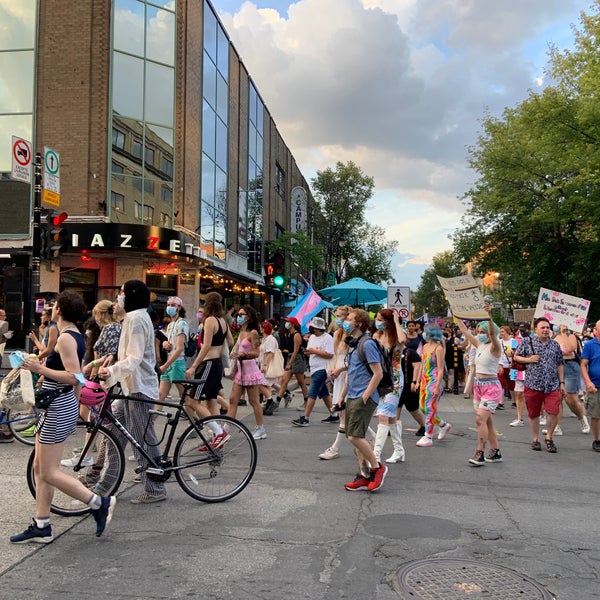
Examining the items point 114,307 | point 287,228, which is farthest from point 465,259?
point 114,307

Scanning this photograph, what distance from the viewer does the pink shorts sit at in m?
7.01

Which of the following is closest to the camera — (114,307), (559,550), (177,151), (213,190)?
(559,550)

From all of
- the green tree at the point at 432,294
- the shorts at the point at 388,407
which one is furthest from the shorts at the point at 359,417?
the green tree at the point at 432,294

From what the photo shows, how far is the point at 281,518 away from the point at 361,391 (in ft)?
5.11

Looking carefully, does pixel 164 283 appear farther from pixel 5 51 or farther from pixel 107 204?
pixel 5 51

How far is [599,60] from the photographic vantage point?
21594 mm

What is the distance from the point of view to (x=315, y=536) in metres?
4.46

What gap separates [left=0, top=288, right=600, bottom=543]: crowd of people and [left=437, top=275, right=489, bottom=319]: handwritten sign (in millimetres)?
124

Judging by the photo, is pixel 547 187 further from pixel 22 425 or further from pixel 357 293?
pixel 22 425

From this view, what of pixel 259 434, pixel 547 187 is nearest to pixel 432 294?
pixel 547 187

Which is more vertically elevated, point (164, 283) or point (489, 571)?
point (164, 283)

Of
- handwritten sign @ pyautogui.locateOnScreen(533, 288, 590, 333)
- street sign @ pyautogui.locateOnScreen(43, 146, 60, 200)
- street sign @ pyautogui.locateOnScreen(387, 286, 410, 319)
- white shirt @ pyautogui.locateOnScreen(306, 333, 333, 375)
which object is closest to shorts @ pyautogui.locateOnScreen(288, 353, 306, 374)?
white shirt @ pyautogui.locateOnScreen(306, 333, 333, 375)

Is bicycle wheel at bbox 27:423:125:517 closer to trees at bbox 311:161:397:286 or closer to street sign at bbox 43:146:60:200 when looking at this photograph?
street sign at bbox 43:146:60:200

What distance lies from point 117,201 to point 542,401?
14693 millimetres
